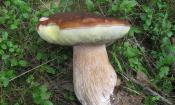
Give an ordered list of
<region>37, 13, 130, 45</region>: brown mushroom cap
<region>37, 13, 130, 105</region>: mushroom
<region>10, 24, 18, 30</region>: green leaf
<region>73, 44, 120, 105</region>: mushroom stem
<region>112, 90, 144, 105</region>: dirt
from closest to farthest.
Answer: <region>37, 13, 130, 45</region>: brown mushroom cap → <region>37, 13, 130, 105</region>: mushroom → <region>73, 44, 120, 105</region>: mushroom stem → <region>112, 90, 144, 105</region>: dirt → <region>10, 24, 18, 30</region>: green leaf

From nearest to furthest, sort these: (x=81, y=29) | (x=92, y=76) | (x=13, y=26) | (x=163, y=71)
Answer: (x=81, y=29), (x=92, y=76), (x=163, y=71), (x=13, y=26)

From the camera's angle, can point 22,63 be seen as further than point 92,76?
Yes

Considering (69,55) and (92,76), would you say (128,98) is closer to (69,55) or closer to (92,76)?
(92,76)

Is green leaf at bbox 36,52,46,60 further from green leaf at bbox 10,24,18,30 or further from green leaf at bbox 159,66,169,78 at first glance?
green leaf at bbox 159,66,169,78

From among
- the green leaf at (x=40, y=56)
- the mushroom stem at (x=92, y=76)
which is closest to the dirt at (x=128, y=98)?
the mushroom stem at (x=92, y=76)

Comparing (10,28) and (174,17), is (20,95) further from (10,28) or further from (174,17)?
(174,17)

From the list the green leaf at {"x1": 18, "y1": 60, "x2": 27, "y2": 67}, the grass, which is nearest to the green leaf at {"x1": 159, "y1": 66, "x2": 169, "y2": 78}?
A: the grass

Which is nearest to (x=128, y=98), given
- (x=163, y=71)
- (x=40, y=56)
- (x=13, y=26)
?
(x=163, y=71)
